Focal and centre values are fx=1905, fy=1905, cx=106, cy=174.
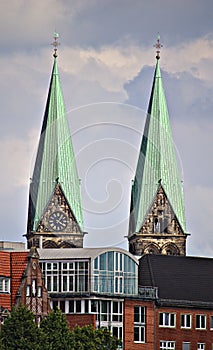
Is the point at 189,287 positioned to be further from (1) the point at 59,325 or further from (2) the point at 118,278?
(1) the point at 59,325

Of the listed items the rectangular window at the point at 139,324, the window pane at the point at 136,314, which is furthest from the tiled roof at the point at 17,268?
the rectangular window at the point at 139,324

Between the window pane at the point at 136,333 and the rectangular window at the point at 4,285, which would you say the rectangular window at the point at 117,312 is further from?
the rectangular window at the point at 4,285

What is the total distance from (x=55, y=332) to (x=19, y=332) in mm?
2789

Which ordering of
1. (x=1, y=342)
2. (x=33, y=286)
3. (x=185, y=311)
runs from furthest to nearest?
(x=185, y=311) → (x=33, y=286) → (x=1, y=342)

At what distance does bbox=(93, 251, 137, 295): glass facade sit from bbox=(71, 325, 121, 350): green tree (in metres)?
10.4

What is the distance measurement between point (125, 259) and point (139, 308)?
4.08m

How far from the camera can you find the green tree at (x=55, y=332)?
5276 inches

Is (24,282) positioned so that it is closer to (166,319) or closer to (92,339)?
(92,339)

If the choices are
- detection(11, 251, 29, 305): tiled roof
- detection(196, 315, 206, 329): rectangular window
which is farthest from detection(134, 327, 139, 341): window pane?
detection(11, 251, 29, 305): tiled roof

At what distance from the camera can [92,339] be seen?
13750 cm

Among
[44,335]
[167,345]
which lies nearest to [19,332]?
[44,335]

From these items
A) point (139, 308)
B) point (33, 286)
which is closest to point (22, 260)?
point (33, 286)

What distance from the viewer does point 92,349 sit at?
13662 cm

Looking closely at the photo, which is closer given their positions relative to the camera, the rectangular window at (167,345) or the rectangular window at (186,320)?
the rectangular window at (167,345)
